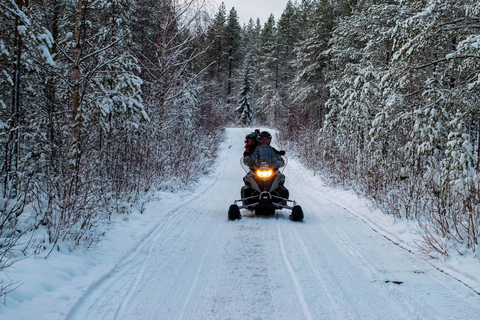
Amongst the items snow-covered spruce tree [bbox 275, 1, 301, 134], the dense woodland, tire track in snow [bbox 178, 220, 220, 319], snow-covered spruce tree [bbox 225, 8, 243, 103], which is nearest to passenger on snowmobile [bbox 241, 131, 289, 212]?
tire track in snow [bbox 178, 220, 220, 319]

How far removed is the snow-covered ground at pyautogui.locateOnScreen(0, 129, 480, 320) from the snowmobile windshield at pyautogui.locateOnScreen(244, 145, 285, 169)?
4.83ft

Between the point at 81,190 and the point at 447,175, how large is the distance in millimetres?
6405

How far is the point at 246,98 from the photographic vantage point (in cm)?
4691

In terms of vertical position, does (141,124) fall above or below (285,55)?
below

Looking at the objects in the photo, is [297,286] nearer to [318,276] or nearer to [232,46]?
[318,276]

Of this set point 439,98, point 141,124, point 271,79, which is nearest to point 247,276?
point 439,98

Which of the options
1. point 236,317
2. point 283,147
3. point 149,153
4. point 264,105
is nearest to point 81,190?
point 236,317

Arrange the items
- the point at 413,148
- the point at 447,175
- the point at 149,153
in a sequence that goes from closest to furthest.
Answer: the point at 447,175 < the point at 413,148 < the point at 149,153

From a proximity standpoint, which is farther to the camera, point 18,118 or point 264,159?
point 264,159

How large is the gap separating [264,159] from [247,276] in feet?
12.9

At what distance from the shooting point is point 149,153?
9.11m

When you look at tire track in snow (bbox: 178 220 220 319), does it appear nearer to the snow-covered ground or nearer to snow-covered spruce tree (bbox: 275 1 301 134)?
the snow-covered ground

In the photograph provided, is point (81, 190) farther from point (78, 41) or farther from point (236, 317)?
point (236, 317)

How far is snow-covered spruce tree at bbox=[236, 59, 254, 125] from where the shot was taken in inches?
1818
